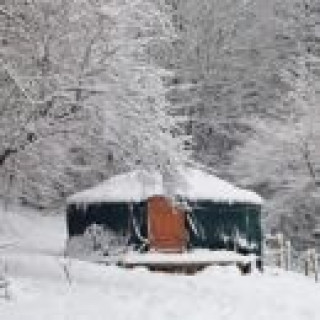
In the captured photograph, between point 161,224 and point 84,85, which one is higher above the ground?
point 84,85

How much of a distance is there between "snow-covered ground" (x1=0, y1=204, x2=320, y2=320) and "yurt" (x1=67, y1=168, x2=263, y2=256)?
2981 millimetres

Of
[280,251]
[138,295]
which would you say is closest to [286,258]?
[280,251]

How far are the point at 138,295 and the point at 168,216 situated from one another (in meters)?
7.01

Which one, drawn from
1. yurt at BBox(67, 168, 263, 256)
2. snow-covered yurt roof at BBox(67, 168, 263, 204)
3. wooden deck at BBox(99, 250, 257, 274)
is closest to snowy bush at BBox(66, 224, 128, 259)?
yurt at BBox(67, 168, 263, 256)

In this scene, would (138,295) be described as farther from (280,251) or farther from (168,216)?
(280,251)

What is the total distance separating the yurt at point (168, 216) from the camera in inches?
792

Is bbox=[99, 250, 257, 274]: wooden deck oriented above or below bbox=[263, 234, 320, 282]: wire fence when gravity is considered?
above

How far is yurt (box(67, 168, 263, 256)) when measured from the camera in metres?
20.1

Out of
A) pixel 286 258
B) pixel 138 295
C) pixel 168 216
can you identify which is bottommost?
pixel 286 258

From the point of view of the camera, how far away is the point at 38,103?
41.2 ft

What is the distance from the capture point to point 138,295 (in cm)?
1323

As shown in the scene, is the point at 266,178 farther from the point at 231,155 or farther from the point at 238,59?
the point at 238,59

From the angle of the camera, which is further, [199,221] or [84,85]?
[199,221]

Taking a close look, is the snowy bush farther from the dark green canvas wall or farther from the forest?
the forest
